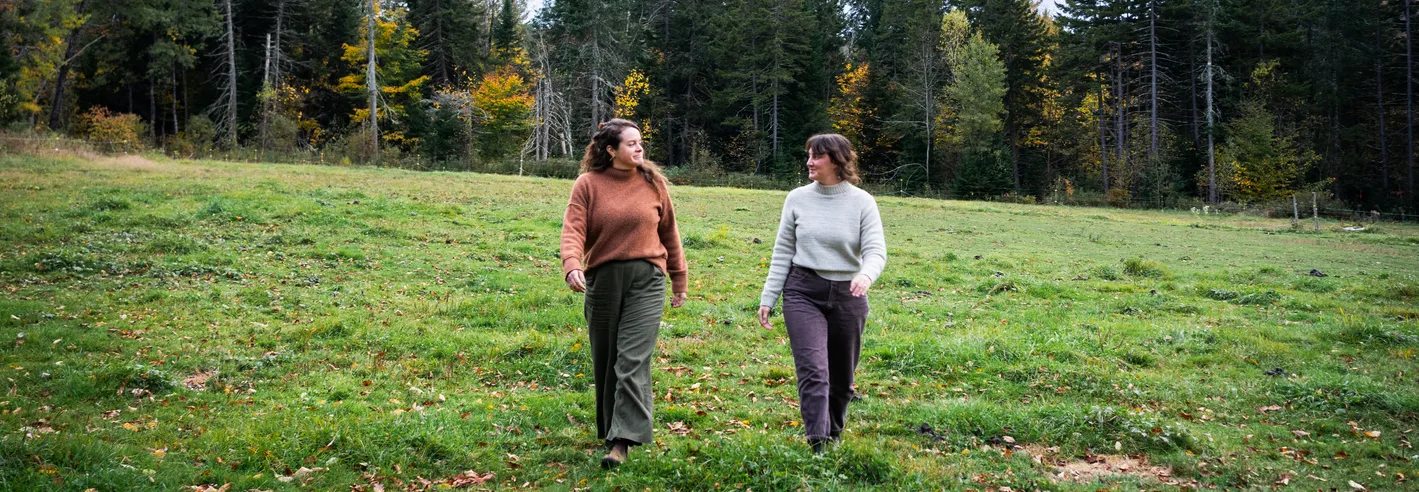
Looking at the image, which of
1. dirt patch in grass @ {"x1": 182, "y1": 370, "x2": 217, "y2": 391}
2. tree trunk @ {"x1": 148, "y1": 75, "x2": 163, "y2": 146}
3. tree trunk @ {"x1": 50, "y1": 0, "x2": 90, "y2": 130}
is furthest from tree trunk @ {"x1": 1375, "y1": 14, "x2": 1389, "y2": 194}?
tree trunk @ {"x1": 50, "y1": 0, "x2": 90, "y2": 130}

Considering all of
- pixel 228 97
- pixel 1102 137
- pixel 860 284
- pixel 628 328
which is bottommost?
pixel 628 328

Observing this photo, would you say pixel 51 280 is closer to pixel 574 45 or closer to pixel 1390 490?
pixel 1390 490

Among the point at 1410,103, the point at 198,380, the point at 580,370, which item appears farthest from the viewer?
the point at 1410,103

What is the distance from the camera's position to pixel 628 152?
539 cm

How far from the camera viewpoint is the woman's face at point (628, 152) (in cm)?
539

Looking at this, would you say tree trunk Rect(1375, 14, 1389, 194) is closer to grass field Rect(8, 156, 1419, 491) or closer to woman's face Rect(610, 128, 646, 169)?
grass field Rect(8, 156, 1419, 491)

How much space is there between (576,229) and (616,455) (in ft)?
5.09

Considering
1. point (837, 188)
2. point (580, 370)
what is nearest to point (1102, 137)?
point (580, 370)

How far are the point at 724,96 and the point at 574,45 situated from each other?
1309 centimetres

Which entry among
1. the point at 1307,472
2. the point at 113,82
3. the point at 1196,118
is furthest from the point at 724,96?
the point at 1307,472

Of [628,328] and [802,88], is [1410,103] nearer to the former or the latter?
[802,88]

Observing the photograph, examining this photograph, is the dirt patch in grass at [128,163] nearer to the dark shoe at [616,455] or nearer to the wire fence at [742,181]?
the wire fence at [742,181]

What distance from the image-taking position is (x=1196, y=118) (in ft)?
187

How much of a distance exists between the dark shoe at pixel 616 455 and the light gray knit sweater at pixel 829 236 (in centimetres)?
139
